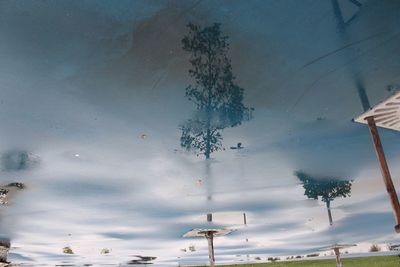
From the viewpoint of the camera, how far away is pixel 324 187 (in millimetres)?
9070

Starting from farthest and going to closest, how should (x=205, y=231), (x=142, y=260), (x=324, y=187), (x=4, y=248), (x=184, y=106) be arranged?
(x=142, y=260) < (x=4, y=248) < (x=205, y=231) < (x=324, y=187) < (x=184, y=106)

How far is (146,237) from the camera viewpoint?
1375 cm

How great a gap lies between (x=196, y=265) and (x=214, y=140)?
795 inches

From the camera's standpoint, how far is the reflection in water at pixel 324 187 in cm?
857

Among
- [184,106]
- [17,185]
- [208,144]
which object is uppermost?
[184,106]

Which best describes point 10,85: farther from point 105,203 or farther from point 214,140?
point 105,203

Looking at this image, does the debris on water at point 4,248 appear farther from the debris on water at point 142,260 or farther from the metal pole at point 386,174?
the metal pole at point 386,174

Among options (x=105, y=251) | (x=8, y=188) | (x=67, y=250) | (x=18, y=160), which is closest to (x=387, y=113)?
(x=18, y=160)

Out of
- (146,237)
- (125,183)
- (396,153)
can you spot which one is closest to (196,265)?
(146,237)

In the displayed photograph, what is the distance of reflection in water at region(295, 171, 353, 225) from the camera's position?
8570mm

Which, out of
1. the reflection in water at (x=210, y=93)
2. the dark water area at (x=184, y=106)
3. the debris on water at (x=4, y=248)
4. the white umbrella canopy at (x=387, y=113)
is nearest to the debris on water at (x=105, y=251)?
the debris on water at (x=4, y=248)

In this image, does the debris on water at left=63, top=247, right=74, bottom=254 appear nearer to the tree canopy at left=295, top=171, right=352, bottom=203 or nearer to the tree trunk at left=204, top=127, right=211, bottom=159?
the tree canopy at left=295, top=171, right=352, bottom=203

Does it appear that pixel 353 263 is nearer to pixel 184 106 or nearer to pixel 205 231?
pixel 205 231

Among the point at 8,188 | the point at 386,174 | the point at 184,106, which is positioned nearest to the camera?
the point at 386,174
